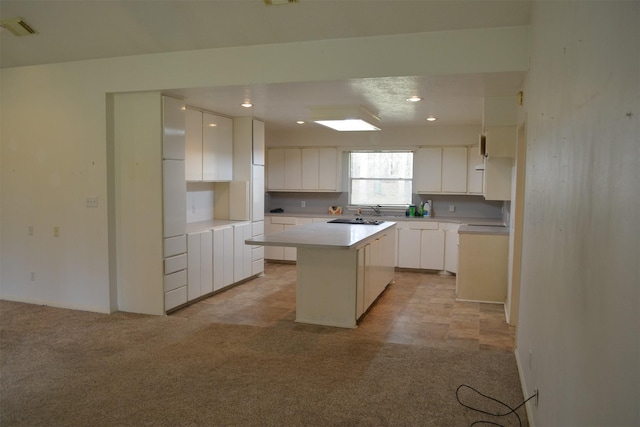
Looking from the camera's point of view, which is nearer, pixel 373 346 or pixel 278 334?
pixel 373 346

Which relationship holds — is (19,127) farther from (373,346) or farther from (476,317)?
(476,317)

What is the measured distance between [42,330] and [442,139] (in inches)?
235

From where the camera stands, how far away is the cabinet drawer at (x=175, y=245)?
16.0ft

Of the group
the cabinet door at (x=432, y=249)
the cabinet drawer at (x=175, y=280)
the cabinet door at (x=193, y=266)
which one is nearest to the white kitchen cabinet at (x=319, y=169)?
the cabinet door at (x=432, y=249)

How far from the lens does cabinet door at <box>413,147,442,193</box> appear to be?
7586 millimetres

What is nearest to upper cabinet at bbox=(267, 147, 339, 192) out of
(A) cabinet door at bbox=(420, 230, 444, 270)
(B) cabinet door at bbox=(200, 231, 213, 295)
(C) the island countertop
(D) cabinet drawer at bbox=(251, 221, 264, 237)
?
(D) cabinet drawer at bbox=(251, 221, 264, 237)

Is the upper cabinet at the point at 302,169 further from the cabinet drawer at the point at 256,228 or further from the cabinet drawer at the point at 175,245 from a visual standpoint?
the cabinet drawer at the point at 175,245

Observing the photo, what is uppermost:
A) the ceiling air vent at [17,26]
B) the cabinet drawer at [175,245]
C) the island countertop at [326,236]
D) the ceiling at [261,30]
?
the ceiling air vent at [17,26]

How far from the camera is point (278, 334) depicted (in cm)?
427

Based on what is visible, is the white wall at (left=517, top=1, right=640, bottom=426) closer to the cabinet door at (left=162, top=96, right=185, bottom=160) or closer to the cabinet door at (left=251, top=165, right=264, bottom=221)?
the cabinet door at (left=162, top=96, right=185, bottom=160)

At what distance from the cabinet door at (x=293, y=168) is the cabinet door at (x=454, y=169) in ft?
8.08

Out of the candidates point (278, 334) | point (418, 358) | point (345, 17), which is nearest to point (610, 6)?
point (345, 17)

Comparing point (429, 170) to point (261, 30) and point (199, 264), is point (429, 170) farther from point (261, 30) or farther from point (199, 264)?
point (261, 30)

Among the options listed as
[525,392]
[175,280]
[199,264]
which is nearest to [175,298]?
[175,280]
